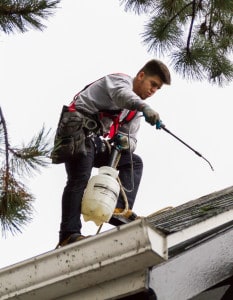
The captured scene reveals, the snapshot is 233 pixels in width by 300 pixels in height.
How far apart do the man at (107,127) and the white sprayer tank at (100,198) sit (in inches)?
2.4

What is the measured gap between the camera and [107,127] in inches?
180

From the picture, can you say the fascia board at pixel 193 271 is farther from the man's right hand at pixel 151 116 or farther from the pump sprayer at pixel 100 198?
the man's right hand at pixel 151 116

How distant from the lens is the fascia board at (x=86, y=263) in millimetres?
2443

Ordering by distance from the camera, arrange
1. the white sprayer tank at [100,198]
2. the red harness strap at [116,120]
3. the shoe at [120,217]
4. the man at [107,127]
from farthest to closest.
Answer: the red harness strap at [116,120]
the shoe at [120,217]
the man at [107,127]
the white sprayer tank at [100,198]

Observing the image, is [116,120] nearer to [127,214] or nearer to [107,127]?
[107,127]

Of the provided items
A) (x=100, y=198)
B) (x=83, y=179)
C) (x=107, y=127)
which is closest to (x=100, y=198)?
(x=100, y=198)

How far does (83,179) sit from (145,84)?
2.45 feet

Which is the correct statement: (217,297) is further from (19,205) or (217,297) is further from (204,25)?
(204,25)

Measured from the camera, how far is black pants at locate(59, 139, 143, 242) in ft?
13.4

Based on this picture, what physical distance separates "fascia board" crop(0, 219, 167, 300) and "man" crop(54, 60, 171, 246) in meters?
1.24

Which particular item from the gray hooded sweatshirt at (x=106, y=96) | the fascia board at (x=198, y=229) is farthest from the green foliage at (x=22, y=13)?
the fascia board at (x=198, y=229)

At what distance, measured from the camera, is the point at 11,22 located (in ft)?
13.5

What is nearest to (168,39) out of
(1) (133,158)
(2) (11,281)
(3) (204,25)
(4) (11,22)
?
(3) (204,25)

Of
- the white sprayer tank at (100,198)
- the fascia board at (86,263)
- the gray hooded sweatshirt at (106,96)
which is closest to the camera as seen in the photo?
the fascia board at (86,263)
